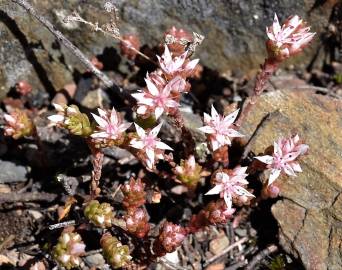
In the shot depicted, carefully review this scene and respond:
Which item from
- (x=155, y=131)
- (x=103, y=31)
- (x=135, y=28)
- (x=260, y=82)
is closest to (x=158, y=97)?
(x=155, y=131)

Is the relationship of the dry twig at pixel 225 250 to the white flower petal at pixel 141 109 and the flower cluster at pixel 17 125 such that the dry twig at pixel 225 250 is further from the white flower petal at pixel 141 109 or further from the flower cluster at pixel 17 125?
the flower cluster at pixel 17 125

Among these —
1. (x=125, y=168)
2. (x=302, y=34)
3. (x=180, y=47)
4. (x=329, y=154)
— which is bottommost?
(x=125, y=168)

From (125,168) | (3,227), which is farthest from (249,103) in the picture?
(3,227)

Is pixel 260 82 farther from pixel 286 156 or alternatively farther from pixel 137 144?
pixel 137 144

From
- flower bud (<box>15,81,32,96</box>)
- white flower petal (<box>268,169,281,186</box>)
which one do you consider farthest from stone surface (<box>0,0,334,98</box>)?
white flower petal (<box>268,169,281,186</box>)

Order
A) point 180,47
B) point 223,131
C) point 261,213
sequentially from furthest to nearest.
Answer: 1. point 261,213
2. point 180,47
3. point 223,131

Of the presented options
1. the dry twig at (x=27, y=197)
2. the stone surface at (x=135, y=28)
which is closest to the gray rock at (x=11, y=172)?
the dry twig at (x=27, y=197)

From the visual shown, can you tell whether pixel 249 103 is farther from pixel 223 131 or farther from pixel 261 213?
pixel 261 213
